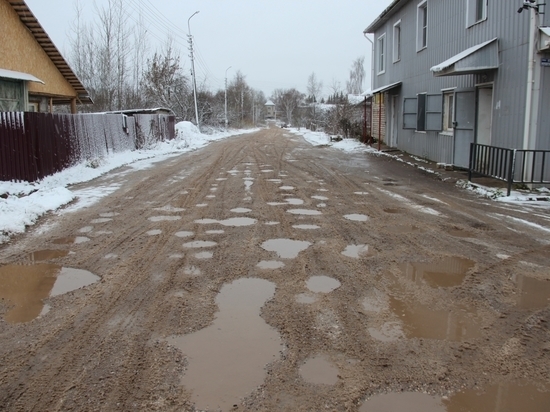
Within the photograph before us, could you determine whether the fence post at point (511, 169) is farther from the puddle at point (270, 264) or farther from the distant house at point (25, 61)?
the distant house at point (25, 61)

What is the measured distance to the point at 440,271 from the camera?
205 inches

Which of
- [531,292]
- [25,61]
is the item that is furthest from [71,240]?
[25,61]

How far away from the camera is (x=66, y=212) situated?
28.1 ft

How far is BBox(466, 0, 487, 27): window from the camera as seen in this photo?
41.4ft

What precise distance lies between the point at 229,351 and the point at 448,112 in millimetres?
13559

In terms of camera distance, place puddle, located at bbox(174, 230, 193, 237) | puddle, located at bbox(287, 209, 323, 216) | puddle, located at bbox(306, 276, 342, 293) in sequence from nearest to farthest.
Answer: puddle, located at bbox(306, 276, 342, 293) < puddle, located at bbox(174, 230, 193, 237) < puddle, located at bbox(287, 209, 323, 216)

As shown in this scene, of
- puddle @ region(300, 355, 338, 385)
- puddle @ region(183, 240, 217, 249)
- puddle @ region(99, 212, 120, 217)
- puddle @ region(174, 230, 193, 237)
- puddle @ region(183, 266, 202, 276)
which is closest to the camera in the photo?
puddle @ region(300, 355, 338, 385)

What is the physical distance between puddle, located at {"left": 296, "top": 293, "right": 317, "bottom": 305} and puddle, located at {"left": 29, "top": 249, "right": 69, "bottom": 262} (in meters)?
3.16

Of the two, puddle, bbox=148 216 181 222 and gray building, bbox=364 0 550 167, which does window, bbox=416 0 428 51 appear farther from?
puddle, bbox=148 216 181 222

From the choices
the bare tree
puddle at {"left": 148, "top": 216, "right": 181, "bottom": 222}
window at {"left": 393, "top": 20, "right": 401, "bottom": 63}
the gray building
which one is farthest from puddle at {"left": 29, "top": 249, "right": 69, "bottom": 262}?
the bare tree

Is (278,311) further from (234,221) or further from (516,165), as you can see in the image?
(516,165)

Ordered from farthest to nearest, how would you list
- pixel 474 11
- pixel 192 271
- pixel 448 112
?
pixel 448 112 < pixel 474 11 < pixel 192 271

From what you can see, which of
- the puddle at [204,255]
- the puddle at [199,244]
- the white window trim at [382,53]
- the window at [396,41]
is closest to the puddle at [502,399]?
the puddle at [204,255]

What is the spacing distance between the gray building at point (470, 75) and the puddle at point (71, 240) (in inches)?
342
